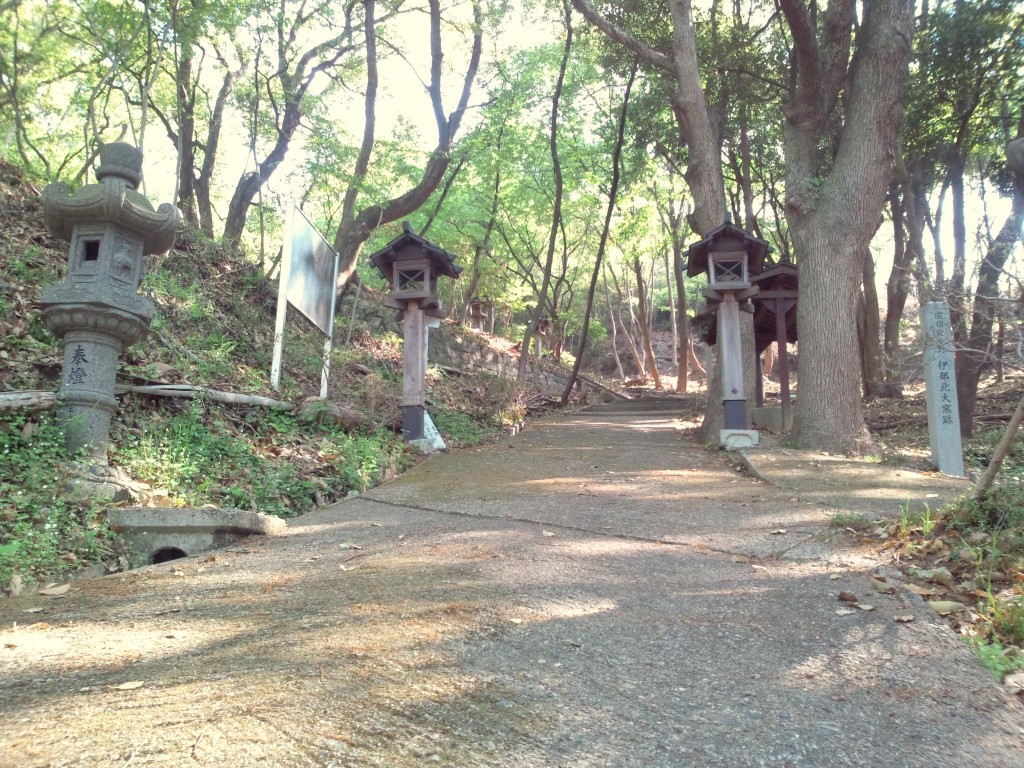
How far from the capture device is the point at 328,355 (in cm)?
849

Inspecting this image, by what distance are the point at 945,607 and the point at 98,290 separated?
535 centimetres

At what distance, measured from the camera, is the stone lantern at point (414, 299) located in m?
8.51

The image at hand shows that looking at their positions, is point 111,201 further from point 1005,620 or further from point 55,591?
point 1005,620

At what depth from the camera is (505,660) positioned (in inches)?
93.8

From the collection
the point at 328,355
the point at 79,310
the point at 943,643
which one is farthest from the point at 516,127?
the point at 943,643

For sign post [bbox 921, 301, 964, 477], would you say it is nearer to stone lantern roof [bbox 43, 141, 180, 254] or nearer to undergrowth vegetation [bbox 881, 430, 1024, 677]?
undergrowth vegetation [bbox 881, 430, 1024, 677]

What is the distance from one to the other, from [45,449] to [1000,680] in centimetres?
524

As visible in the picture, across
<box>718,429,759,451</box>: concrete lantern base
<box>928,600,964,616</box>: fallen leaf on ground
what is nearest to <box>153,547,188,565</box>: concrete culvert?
<box>928,600,964,616</box>: fallen leaf on ground

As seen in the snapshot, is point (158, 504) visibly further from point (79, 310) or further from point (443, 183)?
point (443, 183)

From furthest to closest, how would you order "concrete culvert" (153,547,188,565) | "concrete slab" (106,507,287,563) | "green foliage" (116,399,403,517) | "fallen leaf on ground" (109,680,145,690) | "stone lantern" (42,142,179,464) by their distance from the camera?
1. "green foliage" (116,399,403,517)
2. "stone lantern" (42,142,179,464)
3. "concrete culvert" (153,547,188,565)
4. "concrete slab" (106,507,287,563)
5. "fallen leaf on ground" (109,680,145,690)

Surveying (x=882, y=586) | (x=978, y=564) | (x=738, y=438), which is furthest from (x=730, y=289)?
(x=882, y=586)

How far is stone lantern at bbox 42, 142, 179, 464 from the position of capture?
15.0 feet

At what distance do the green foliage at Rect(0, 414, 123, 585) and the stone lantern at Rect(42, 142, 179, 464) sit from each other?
22cm

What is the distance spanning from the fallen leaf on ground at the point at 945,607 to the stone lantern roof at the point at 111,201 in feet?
17.7
